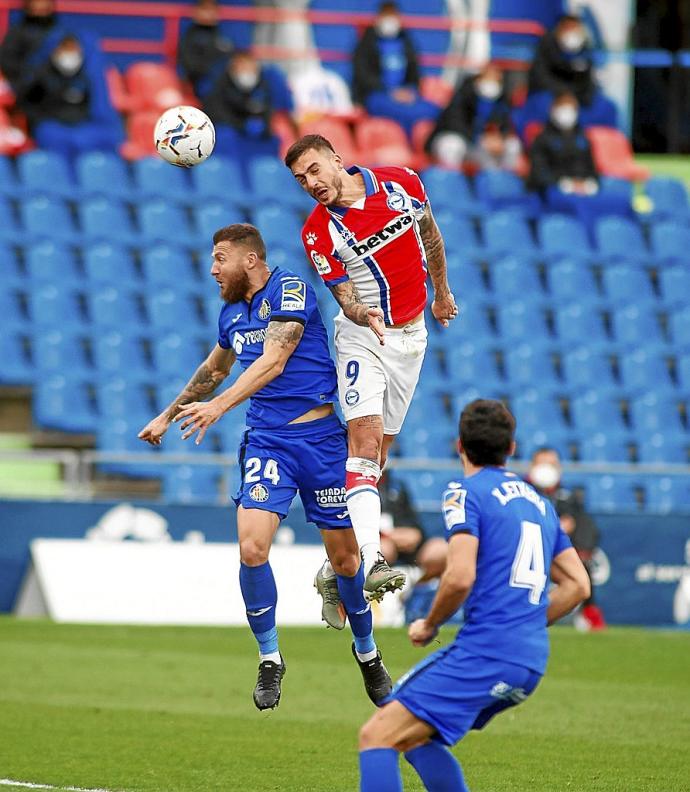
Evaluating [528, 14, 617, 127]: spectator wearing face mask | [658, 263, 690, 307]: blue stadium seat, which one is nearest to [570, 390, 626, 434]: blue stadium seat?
[658, 263, 690, 307]: blue stadium seat

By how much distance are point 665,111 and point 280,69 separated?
19.7 ft

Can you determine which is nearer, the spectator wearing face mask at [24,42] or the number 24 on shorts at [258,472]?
the number 24 on shorts at [258,472]

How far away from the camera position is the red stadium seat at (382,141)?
20.0 m

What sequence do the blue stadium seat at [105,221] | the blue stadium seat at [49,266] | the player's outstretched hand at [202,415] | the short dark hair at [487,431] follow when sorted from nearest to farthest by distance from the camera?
1. the short dark hair at [487,431]
2. the player's outstretched hand at [202,415]
3. the blue stadium seat at [49,266]
4. the blue stadium seat at [105,221]

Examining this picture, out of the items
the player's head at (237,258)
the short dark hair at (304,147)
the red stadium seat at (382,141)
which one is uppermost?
the red stadium seat at (382,141)

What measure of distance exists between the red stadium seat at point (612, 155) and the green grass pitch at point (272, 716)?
8803mm

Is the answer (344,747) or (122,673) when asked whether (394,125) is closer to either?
(122,673)

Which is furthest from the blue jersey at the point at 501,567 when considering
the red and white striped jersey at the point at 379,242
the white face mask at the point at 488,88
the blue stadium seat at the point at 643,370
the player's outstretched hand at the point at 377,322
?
the white face mask at the point at 488,88

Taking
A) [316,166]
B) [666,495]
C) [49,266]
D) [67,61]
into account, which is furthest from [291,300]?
[67,61]

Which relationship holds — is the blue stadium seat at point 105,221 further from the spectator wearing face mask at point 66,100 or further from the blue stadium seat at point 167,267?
the spectator wearing face mask at point 66,100

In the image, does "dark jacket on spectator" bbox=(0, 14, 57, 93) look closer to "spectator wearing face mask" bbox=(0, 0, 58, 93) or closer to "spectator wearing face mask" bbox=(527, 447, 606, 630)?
"spectator wearing face mask" bbox=(0, 0, 58, 93)

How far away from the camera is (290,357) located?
8359 mm

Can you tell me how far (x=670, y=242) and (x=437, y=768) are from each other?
51.9ft

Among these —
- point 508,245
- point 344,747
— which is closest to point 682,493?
point 508,245
